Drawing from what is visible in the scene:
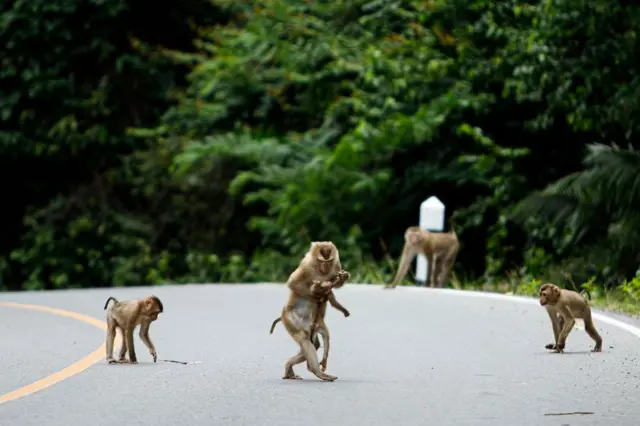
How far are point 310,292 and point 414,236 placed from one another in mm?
11506

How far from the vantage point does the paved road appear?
29.5 ft

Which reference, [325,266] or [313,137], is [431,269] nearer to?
[313,137]

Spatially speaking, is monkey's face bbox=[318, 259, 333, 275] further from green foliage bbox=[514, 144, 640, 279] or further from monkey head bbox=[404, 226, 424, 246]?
monkey head bbox=[404, 226, 424, 246]

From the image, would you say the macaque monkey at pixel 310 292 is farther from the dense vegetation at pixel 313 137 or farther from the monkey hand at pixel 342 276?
the dense vegetation at pixel 313 137

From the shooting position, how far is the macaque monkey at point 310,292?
10.1 metres

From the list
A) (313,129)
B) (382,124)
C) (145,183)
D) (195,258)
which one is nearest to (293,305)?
(382,124)

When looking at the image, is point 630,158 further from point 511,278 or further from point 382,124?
point 382,124

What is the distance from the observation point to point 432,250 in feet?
71.7

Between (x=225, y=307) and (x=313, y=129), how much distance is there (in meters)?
11.6

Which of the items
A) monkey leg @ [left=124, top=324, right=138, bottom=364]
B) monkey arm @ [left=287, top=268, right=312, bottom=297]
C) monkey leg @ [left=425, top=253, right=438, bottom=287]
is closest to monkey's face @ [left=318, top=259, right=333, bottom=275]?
monkey arm @ [left=287, top=268, right=312, bottom=297]

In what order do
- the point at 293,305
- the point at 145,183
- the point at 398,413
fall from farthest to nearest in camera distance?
the point at 145,183 → the point at 293,305 → the point at 398,413

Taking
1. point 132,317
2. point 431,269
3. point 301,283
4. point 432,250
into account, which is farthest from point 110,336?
point 431,269

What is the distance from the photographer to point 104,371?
11406 mm

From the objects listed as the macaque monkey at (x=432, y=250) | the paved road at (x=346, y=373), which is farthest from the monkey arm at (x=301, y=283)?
the macaque monkey at (x=432, y=250)
